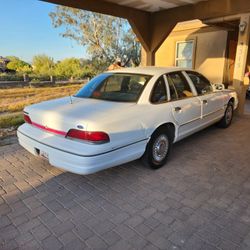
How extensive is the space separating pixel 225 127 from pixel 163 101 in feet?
9.67

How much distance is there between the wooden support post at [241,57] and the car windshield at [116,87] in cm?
429

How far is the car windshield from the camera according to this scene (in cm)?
348

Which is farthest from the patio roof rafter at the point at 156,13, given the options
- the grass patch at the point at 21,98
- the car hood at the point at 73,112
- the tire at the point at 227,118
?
the grass patch at the point at 21,98

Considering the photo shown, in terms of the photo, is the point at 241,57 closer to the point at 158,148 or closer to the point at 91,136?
the point at 158,148

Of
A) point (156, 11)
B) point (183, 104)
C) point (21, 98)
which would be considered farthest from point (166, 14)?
point (21, 98)

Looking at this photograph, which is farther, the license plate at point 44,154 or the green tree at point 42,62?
the green tree at point 42,62

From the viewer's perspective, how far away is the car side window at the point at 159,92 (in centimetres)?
342

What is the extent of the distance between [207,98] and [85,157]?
296 centimetres

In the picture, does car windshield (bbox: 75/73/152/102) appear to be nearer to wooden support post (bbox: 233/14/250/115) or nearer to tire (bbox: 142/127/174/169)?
tire (bbox: 142/127/174/169)

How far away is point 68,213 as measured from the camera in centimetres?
258

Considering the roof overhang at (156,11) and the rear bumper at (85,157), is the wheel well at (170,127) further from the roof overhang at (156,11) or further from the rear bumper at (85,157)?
the roof overhang at (156,11)

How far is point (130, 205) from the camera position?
2723mm

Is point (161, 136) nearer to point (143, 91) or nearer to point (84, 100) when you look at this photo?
point (143, 91)

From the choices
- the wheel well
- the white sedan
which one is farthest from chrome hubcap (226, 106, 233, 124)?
the wheel well
